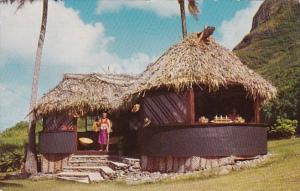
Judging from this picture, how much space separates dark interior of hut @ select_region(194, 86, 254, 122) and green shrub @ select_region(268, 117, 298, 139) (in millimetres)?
6855

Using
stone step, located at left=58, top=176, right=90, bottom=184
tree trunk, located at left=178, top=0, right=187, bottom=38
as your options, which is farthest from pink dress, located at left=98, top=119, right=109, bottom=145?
tree trunk, located at left=178, top=0, right=187, bottom=38

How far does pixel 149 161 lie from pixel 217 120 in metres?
2.95

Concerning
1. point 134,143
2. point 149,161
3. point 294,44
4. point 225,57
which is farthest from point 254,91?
point 294,44

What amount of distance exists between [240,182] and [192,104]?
162 inches

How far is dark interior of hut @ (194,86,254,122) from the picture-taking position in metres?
19.3

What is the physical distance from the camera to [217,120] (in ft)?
56.1

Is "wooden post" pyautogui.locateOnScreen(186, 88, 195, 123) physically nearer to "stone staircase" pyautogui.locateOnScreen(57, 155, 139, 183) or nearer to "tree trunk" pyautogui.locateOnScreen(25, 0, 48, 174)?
"stone staircase" pyautogui.locateOnScreen(57, 155, 139, 183)

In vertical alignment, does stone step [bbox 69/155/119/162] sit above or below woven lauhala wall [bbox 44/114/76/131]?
below

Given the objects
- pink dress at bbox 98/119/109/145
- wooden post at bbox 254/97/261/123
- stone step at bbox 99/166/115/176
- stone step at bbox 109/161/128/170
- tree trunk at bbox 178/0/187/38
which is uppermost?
tree trunk at bbox 178/0/187/38

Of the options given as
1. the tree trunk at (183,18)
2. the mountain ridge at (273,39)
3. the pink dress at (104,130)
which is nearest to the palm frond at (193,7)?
the tree trunk at (183,18)

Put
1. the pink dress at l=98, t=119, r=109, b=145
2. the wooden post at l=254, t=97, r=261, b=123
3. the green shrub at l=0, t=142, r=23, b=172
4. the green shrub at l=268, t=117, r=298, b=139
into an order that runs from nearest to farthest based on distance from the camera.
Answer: the wooden post at l=254, t=97, r=261, b=123 < the pink dress at l=98, t=119, r=109, b=145 < the green shrub at l=0, t=142, r=23, b=172 < the green shrub at l=268, t=117, r=298, b=139

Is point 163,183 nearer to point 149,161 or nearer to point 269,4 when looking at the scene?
point 149,161

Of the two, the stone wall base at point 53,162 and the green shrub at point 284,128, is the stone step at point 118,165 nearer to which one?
the stone wall base at point 53,162

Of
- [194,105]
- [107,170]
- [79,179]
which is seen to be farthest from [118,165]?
[194,105]
